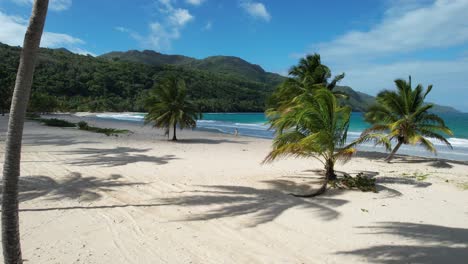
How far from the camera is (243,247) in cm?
386

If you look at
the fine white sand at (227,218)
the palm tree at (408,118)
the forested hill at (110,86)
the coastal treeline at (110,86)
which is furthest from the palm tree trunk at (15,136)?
the coastal treeline at (110,86)

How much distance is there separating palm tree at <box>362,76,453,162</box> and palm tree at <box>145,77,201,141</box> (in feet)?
30.8

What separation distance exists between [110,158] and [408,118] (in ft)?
36.9

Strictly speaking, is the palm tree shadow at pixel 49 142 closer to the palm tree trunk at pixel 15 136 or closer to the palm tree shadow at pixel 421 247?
the palm tree trunk at pixel 15 136

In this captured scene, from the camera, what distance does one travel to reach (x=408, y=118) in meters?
12.4

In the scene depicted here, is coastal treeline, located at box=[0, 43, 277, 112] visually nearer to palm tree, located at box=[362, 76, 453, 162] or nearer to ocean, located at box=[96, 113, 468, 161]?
ocean, located at box=[96, 113, 468, 161]

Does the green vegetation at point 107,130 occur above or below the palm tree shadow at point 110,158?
above

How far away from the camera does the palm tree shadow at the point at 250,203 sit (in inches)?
200

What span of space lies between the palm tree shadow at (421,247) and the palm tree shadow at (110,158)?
23.0 ft

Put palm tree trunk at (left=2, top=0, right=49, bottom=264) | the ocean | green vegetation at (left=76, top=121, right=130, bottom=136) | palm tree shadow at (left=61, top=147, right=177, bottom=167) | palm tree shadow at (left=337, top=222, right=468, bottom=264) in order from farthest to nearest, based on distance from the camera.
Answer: green vegetation at (left=76, top=121, right=130, bottom=136)
the ocean
palm tree shadow at (left=61, top=147, right=177, bottom=167)
palm tree shadow at (left=337, top=222, right=468, bottom=264)
palm tree trunk at (left=2, top=0, right=49, bottom=264)

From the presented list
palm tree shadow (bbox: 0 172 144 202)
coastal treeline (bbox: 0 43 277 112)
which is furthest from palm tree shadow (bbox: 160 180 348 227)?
coastal treeline (bbox: 0 43 277 112)

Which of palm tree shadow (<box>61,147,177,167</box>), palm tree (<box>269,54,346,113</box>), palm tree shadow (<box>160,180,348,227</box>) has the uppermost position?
palm tree (<box>269,54,346,113</box>)

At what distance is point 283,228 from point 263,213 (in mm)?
655

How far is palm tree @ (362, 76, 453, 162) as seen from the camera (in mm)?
11977
